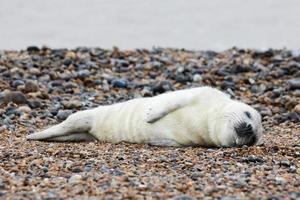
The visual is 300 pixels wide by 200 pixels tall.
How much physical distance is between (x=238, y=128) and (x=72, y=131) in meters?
1.56

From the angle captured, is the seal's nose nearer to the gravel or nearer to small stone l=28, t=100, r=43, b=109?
the gravel

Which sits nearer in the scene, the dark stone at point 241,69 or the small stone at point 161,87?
the small stone at point 161,87

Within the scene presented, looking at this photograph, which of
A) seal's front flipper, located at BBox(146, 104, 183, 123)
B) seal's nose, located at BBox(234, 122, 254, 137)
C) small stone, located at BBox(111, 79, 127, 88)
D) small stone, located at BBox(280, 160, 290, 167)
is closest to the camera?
small stone, located at BBox(280, 160, 290, 167)

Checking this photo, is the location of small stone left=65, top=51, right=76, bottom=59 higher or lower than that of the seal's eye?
higher

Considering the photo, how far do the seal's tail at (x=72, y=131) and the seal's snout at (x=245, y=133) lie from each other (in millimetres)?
1443

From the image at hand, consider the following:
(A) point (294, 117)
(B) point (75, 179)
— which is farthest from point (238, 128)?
(A) point (294, 117)

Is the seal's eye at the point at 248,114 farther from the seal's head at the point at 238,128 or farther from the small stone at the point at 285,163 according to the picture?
the small stone at the point at 285,163

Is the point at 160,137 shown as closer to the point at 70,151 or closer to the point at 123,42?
the point at 70,151

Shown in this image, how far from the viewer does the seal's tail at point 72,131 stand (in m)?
6.74

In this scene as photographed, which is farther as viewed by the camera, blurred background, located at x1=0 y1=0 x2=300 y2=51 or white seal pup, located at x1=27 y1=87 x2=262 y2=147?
blurred background, located at x1=0 y1=0 x2=300 y2=51

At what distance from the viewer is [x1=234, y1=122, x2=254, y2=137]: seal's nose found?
19.7ft

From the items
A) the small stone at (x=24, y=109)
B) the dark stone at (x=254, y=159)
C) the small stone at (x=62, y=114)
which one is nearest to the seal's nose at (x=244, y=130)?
the dark stone at (x=254, y=159)

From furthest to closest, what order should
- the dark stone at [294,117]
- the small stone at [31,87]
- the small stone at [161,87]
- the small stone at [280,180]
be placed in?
the small stone at [161,87], the small stone at [31,87], the dark stone at [294,117], the small stone at [280,180]

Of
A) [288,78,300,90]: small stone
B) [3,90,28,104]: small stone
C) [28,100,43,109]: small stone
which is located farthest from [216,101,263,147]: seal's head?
[288,78,300,90]: small stone
